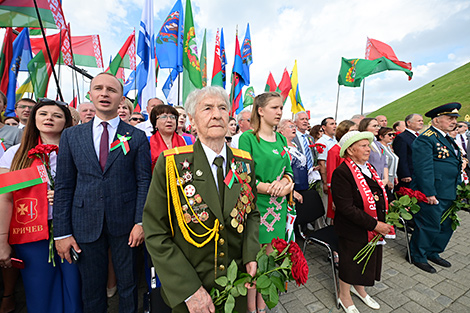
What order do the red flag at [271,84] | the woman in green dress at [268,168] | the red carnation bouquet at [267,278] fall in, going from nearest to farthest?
the red carnation bouquet at [267,278] → the woman in green dress at [268,168] → the red flag at [271,84]

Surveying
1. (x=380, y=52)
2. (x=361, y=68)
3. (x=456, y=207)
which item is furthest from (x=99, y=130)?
(x=380, y=52)

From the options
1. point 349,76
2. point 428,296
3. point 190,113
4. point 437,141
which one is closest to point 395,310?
point 428,296

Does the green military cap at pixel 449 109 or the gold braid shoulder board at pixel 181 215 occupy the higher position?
the green military cap at pixel 449 109

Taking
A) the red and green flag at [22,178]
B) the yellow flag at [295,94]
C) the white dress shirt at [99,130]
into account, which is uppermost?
the yellow flag at [295,94]

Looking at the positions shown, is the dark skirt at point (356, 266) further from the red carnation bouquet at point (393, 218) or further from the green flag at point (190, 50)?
the green flag at point (190, 50)

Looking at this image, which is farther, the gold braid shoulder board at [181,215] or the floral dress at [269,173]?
the floral dress at [269,173]

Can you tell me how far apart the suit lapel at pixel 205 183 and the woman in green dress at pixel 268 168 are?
0.96 meters

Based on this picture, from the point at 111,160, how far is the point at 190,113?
96 centimetres

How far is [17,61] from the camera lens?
7574mm

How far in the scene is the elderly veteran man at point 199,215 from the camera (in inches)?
53.0

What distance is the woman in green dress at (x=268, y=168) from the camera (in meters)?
2.42

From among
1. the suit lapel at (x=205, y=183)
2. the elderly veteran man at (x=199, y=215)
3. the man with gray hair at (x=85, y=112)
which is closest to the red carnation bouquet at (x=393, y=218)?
the elderly veteran man at (x=199, y=215)

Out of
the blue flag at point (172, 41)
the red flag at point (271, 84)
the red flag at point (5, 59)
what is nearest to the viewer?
the blue flag at point (172, 41)

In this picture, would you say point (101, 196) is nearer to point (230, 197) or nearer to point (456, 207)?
point (230, 197)
